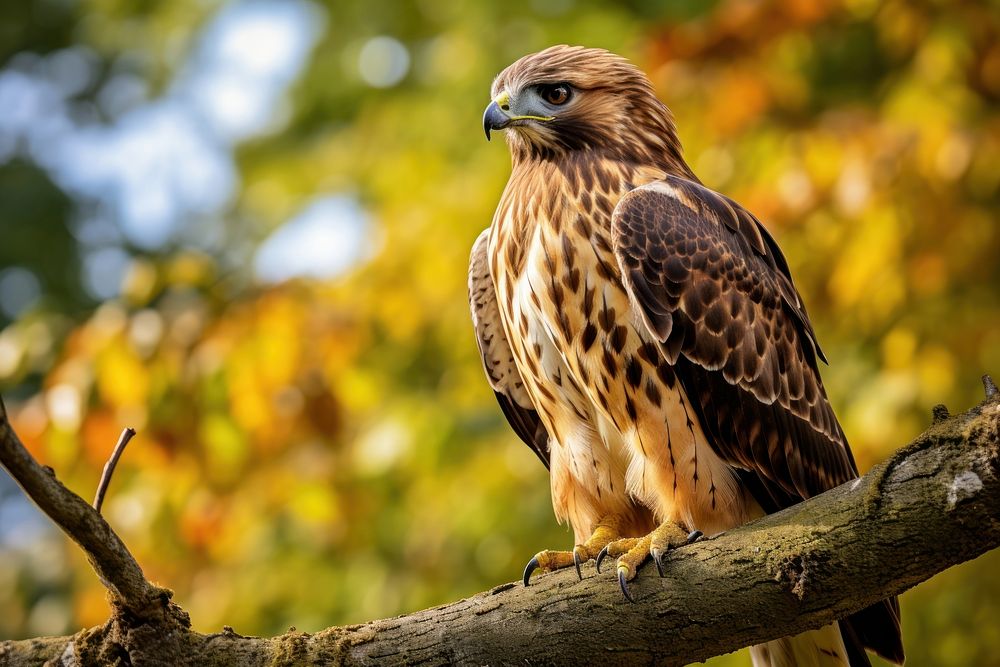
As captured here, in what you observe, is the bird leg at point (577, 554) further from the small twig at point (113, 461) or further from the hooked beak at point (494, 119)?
the hooked beak at point (494, 119)

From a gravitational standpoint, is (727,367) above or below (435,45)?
below

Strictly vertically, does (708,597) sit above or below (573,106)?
below

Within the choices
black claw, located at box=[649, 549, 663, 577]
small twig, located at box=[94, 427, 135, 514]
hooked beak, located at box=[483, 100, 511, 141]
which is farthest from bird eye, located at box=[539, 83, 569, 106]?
small twig, located at box=[94, 427, 135, 514]

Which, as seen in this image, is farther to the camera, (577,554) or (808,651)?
(808,651)

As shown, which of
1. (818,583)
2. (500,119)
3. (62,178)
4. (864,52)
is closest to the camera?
(818,583)

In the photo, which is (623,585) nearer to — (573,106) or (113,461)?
(113,461)

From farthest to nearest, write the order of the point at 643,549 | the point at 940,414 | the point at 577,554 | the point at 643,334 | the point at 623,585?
the point at 643,334 < the point at 577,554 < the point at 643,549 < the point at 623,585 < the point at 940,414

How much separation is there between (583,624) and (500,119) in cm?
193

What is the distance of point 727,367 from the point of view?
3.93 meters

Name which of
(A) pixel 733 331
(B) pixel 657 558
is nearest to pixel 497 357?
(A) pixel 733 331

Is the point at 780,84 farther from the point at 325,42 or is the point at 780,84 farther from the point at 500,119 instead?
the point at 325,42

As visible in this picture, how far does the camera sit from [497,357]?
180 inches

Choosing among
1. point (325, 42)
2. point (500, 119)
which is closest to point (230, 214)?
point (325, 42)

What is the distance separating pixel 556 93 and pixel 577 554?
171 centimetres
